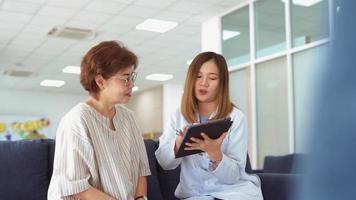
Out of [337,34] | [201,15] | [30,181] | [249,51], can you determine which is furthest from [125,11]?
[337,34]

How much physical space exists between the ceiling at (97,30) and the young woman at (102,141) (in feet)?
13.4

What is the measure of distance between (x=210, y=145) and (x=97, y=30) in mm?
6066

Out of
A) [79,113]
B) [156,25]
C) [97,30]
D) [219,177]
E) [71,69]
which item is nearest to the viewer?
[79,113]

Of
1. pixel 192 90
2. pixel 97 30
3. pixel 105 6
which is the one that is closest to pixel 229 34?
pixel 105 6

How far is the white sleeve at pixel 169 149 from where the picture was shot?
6.66ft

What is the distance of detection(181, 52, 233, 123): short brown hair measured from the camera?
2.13m

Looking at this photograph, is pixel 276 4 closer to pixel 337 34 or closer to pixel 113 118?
pixel 113 118

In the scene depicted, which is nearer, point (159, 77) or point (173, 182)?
point (173, 182)

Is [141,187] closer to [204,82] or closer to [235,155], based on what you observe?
[235,155]

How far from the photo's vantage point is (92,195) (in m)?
1.74

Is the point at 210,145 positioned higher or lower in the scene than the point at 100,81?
lower

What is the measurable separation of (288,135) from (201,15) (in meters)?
2.42

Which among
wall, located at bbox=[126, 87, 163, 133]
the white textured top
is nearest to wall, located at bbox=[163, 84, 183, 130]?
wall, located at bbox=[126, 87, 163, 133]

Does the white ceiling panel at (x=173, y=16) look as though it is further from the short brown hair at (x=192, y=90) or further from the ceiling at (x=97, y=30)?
the short brown hair at (x=192, y=90)
